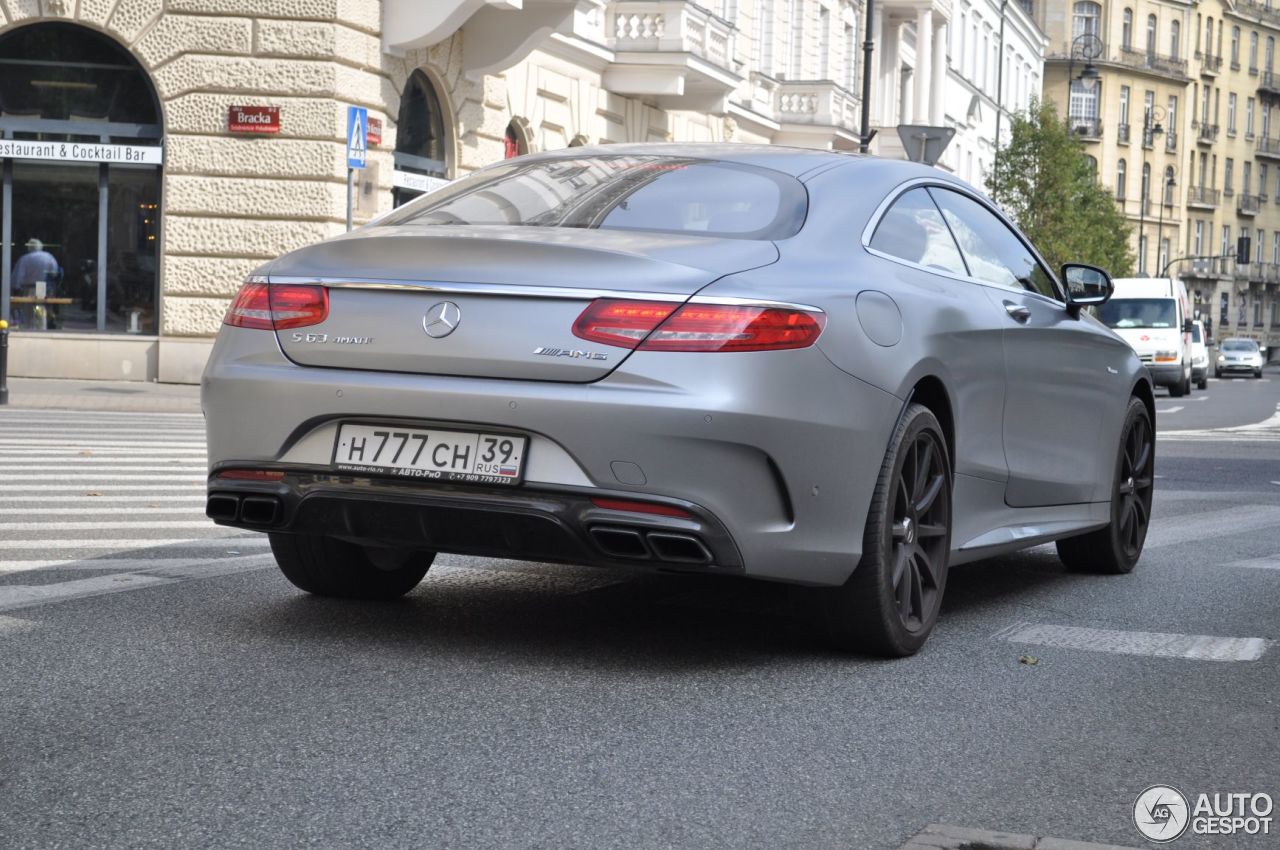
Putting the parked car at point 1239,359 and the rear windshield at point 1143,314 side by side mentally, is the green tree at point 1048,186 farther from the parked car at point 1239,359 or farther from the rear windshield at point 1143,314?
the rear windshield at point 1143,314

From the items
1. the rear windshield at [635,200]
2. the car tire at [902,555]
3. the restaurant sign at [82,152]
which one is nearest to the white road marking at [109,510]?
the rear windshield at [635,200]

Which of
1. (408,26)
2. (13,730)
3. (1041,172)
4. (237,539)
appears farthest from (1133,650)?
(1041,172)

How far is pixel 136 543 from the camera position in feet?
25.8

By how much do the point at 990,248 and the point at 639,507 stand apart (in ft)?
8.14

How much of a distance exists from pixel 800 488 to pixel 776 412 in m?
0.25

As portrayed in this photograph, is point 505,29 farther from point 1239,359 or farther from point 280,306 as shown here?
point 1239,359

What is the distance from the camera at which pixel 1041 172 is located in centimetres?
5650

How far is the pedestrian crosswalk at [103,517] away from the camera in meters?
6.78

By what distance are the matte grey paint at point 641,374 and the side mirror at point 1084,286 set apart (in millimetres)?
1738

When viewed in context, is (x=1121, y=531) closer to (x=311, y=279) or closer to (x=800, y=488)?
(x=800, y=488)

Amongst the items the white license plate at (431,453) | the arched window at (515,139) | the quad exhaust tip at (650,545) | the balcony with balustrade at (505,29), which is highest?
the balcony with balustrade at (505,29)

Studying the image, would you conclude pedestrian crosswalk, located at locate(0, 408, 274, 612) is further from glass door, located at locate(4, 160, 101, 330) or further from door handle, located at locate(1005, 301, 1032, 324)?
glass door, located at locate(4, 160, 101, 330)

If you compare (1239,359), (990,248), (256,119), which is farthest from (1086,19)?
(990,248)

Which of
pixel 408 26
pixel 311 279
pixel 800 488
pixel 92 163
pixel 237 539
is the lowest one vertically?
pixel 237 539
